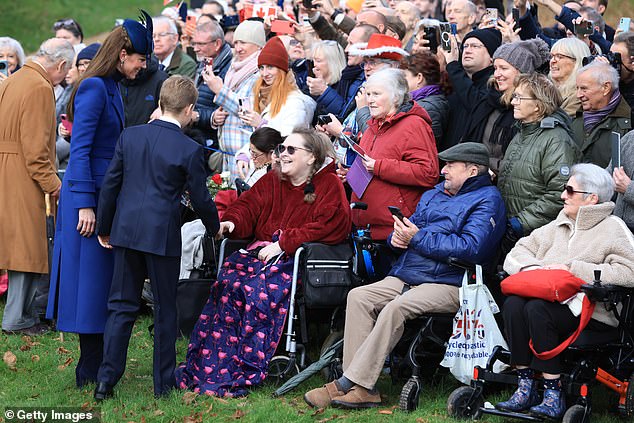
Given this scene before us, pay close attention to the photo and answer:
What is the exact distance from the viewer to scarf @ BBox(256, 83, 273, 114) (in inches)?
345

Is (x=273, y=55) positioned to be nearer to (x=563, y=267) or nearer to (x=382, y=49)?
(x=382, y=49)

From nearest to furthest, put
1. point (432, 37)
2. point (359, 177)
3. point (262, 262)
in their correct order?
point (262, 262)
point (359, 177)
point (432, 37)

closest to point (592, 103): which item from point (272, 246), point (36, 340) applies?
point (272, 246)

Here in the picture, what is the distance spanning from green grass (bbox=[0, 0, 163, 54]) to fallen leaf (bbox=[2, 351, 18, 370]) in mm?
16561

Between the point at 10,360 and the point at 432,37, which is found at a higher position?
the point at 432,37

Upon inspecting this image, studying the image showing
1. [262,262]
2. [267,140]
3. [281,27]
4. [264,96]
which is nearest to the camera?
[262,262]

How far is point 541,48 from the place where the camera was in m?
7.66

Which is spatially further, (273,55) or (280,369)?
(273,55)

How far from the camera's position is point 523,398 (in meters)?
5.79

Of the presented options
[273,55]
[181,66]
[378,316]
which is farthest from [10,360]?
[181,66]

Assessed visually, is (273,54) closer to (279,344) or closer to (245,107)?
(245,107)

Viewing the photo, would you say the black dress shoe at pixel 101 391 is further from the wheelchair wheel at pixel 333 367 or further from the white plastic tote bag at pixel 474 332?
the white plastic tote bag at pixel 474 332

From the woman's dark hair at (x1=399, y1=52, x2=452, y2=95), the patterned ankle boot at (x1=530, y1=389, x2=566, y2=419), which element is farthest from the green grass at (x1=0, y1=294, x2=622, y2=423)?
the woman's dark hair at (x1=399, y1=52, x2=452, y2=95)

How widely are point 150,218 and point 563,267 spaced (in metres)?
2.46
